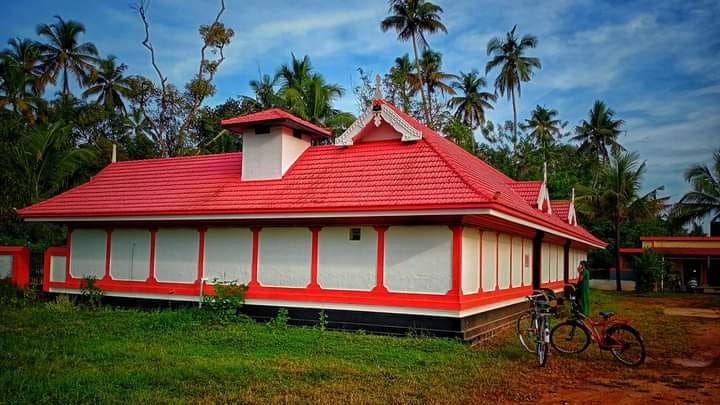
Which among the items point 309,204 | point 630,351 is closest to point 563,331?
point 630,351

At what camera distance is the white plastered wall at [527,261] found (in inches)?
681

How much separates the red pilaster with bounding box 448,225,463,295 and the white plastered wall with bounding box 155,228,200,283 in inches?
264

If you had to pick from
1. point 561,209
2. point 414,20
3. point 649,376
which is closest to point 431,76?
point 414,20

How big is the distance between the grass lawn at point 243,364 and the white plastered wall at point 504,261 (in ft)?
5.08

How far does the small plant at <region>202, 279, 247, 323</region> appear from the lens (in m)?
13.6

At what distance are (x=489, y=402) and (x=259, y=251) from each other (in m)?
7.72

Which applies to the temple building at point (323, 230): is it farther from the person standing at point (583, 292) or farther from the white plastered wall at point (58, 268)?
the person standing at point (583, 292)

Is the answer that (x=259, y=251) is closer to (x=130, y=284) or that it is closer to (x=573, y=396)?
(x=130, y=284)

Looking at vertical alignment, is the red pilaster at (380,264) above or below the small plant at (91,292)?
above

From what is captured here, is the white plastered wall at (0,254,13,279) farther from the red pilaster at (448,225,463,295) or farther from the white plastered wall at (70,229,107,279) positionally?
the red pilaster at (448,225,463,295)

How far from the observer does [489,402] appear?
777cm

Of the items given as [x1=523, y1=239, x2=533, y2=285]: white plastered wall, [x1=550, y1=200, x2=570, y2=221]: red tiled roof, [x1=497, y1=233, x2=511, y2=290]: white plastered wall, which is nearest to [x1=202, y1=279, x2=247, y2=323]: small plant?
[x1=497, y1=233, x2=511, y2=290]: white plastered wall

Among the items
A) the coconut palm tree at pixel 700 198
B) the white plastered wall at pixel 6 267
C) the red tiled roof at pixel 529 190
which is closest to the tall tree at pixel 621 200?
the coconut palm tree at pixel 700 198

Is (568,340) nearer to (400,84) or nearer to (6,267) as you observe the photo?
(6,267)
